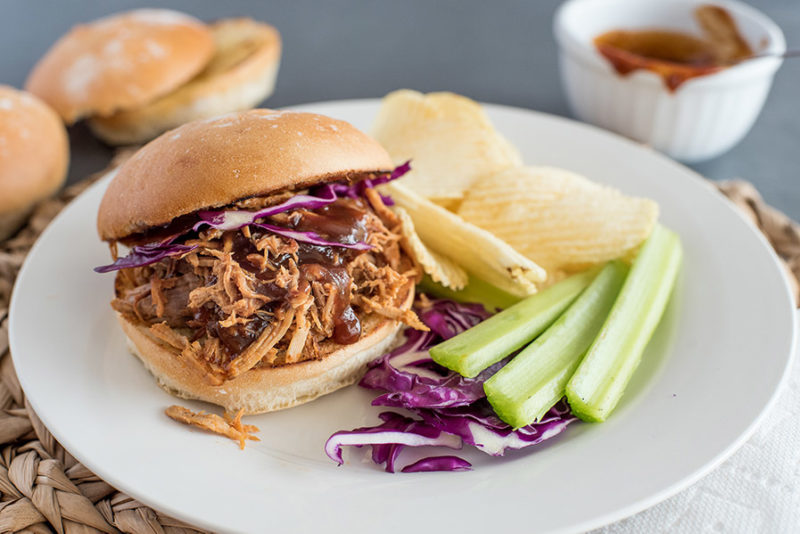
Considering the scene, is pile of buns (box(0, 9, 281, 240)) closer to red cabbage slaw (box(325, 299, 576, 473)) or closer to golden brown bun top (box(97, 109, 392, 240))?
golden brown bun top (box(97, 109, 392, 240))

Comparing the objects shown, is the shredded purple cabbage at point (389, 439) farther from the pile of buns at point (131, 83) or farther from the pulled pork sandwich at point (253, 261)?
the pile of buns at point (131, 83)

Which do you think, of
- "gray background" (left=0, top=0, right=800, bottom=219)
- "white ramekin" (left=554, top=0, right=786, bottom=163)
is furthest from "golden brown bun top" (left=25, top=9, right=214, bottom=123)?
"white ramekin" (left=554, top=0, right=786, bottom=163)

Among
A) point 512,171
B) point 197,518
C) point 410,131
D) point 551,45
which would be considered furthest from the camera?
point 551,45

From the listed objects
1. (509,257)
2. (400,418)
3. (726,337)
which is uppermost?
(509,257)

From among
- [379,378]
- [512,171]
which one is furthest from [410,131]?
[379,378]

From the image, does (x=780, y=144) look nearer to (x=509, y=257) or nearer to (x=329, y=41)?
(x=509, y=257)

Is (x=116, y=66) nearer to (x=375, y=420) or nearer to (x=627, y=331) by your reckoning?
(x=375, y=420)
